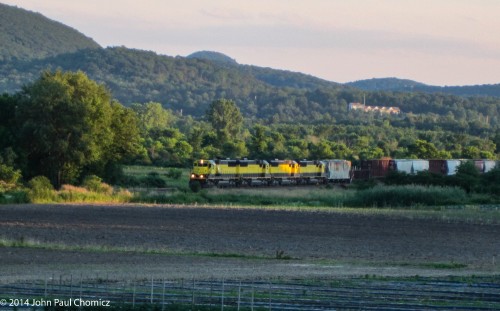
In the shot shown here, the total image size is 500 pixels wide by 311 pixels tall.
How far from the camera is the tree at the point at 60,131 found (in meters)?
81.5

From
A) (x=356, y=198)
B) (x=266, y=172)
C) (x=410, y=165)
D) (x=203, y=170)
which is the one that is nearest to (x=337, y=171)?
(x=410, y=165)

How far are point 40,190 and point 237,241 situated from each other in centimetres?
2959

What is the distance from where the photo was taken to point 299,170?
10306 cm

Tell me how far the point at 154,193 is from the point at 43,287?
53008 millimetres

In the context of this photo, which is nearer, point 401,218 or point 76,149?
point 401,218

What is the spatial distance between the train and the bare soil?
882 inches

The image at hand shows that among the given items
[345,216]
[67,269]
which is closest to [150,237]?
[67,269]

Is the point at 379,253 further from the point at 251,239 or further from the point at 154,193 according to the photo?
the point at 154,193

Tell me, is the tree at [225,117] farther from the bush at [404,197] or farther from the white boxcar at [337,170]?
the bush at [404,197]

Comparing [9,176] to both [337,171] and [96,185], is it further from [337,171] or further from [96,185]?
[337,171]

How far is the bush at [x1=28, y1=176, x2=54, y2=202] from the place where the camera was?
72.9m

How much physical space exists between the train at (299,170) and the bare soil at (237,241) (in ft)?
73.5

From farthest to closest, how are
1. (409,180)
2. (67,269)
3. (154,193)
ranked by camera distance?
(409,180), (154,193), (67,269)

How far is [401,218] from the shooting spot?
65.6 m
